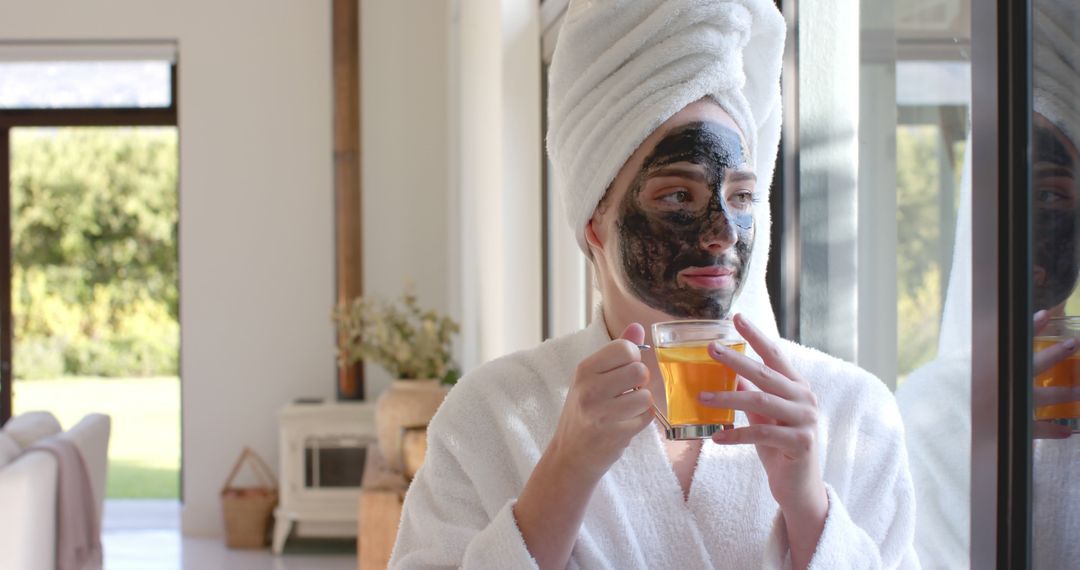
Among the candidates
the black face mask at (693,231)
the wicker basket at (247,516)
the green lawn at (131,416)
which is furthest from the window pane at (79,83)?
the black face mask at (693,231)

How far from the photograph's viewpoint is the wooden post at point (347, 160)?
5.83 metres

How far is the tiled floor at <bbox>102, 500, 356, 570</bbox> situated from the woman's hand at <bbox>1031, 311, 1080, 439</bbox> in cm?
457

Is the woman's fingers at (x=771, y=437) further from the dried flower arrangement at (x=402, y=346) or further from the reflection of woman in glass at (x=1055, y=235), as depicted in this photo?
the dried flower arrangement at (x=402, y=346)

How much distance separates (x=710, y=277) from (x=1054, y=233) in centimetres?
30

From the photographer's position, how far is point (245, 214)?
5938 mm

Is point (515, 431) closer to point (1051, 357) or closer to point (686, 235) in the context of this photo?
point (686, 235)

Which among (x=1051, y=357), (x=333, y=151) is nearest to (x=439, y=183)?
(x=333, y=151)

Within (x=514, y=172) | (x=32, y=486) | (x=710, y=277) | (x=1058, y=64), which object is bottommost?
(x=32, y=486)

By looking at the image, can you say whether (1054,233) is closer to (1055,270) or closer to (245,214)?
(1055,270)

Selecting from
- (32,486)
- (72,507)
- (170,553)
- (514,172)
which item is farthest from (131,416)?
(514,172)

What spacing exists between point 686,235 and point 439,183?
4987 mm

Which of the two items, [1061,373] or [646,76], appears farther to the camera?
[646,76]

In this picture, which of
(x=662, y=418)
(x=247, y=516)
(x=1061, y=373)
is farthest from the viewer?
(x=247, y=516)

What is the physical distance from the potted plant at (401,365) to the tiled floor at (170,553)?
46.9 inches
